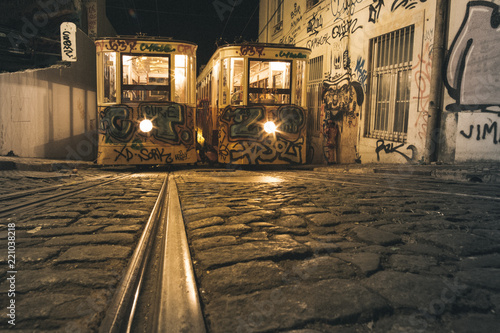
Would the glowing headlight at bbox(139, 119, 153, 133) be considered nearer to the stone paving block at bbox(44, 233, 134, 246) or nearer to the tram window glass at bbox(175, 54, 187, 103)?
the tram window glass at bbox(175, 54, 187, 103)

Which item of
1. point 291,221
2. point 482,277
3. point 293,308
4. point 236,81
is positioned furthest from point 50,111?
point 482,277

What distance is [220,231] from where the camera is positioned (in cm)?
331

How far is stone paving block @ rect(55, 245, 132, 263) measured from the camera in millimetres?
2586

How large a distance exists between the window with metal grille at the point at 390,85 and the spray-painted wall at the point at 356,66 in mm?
181

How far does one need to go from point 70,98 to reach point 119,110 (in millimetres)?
3950

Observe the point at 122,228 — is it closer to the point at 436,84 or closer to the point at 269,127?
the point at 269,127

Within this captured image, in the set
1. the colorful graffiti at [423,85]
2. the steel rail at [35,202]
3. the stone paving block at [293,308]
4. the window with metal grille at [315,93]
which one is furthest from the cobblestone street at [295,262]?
the window with metal grille at [315,93]

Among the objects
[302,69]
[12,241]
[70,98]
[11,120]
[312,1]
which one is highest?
[312,1]

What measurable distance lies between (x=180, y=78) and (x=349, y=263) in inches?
338

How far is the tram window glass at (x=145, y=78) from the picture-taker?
9.77 meters

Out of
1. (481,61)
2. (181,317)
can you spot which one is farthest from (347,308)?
(481,61)

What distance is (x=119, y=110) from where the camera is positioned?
9.79m

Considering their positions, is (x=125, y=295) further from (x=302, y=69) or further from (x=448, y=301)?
(x=302, y=69)

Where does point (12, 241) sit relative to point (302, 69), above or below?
below
